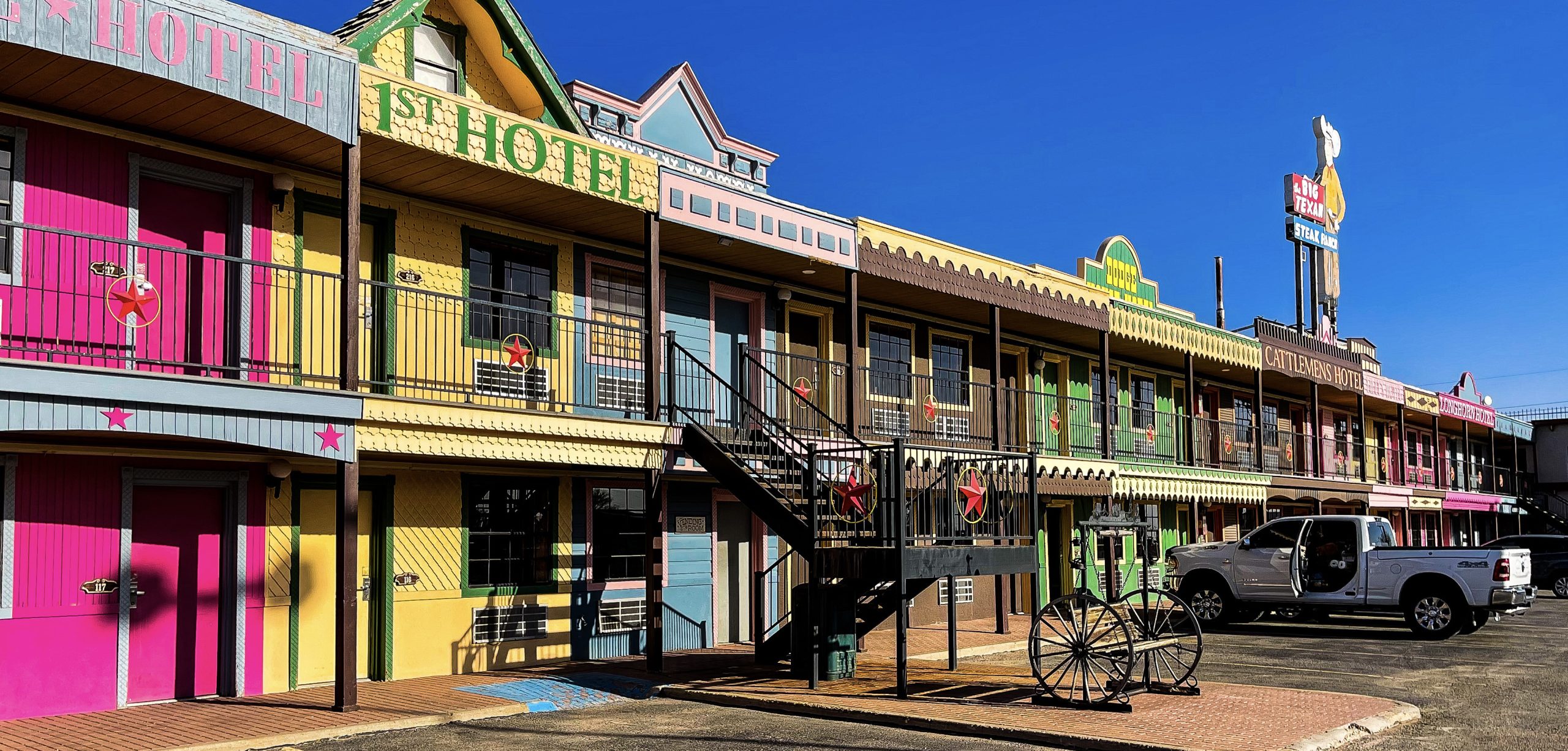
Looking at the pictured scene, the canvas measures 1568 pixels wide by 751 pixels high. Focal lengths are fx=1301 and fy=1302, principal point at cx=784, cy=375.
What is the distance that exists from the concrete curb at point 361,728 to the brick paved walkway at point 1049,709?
207 cm

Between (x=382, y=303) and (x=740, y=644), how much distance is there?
714cm

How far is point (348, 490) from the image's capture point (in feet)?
39.7

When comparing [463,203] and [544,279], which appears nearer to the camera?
[463,203]

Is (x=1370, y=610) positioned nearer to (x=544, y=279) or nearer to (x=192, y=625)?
(x=544, y=279)

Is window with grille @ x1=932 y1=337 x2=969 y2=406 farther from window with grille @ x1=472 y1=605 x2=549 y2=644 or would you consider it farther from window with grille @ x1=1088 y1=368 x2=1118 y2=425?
window with grille @ x1=472 y1=605 x2=549 y2=644

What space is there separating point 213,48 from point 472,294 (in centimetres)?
500

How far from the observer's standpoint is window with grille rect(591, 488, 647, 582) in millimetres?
16859

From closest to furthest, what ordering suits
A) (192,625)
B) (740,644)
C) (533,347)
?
(192,625), (533,347), (740,644)

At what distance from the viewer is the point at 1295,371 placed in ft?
98.3

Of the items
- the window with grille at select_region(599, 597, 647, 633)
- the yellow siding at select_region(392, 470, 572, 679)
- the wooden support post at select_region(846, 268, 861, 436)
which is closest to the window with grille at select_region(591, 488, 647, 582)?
the window with grille at select_region(599, 597, 647, 633)

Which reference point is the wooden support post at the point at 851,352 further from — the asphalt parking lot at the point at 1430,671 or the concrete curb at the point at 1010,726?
the concrete curb at the point at 1010,726

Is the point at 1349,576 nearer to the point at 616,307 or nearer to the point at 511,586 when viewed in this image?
the point at 616,307

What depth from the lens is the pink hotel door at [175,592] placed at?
12.6 metres

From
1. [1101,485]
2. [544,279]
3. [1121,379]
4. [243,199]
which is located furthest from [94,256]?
[1121,379]
